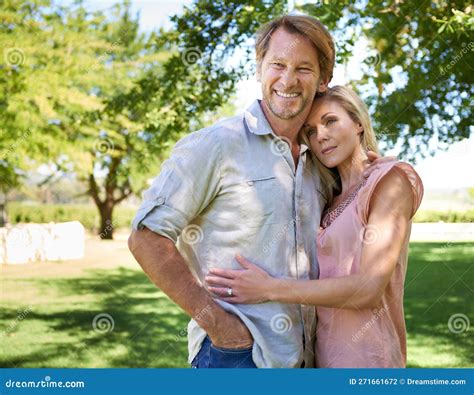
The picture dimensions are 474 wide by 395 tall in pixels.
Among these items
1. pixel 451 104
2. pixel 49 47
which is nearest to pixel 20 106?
pixel 49 47

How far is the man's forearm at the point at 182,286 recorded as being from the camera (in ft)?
6.00

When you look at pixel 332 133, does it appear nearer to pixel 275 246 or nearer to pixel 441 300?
pixel 275 246

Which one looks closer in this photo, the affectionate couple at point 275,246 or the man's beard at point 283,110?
Answer: the affectionate couple at point 275,246

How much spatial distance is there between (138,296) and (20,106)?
3.49 metres

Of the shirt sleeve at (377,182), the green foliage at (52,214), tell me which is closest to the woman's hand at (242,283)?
the shirt sleeve at (377,182)

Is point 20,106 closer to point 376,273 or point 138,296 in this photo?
point 138,296

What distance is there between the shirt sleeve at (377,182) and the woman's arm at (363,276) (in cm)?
2

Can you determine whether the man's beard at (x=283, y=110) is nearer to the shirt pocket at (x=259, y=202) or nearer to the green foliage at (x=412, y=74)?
the shirt pocket at (x=259, y=202)

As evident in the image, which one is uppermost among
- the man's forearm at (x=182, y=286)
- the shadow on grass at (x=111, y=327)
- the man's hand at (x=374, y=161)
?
the man's hand at (x=374, y=161)

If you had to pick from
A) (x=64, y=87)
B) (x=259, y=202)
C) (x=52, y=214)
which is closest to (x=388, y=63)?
(x=259, y=202)

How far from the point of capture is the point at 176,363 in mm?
5906

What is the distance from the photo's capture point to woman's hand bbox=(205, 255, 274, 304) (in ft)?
6.00

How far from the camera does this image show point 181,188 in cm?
185

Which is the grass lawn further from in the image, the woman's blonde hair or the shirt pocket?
the shirt pocket
